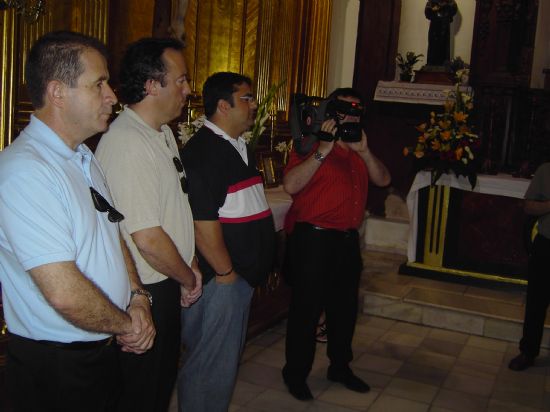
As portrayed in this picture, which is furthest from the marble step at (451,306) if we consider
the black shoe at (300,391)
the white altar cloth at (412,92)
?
the white altar cloth at (412,92)

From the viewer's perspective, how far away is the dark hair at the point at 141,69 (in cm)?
207

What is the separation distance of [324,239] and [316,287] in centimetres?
25

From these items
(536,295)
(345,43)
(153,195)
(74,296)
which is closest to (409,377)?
(536,295)

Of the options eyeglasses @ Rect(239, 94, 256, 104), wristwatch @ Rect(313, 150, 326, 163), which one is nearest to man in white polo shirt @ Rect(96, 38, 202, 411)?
eyeglasses @ Rect(239, 94, 256, 104)

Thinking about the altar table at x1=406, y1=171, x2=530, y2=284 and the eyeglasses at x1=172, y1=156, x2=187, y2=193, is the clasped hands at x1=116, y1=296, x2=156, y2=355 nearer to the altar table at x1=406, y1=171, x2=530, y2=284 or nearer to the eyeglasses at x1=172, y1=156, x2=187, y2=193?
the eyeglasses at x1=172, y1=156, x2=187, y2=193

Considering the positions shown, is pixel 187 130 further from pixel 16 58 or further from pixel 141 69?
pixel 141 69

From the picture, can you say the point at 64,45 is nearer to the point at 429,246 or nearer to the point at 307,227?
the point at 307,227

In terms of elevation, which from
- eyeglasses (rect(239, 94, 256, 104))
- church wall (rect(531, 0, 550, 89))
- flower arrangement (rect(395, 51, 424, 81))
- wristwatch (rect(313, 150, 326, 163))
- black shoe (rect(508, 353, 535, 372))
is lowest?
black shoe (rect(508, 353, 535, 372))

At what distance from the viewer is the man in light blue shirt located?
145 centimetres

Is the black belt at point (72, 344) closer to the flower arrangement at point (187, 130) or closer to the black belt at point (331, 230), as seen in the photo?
the black belt at point (331, 230)

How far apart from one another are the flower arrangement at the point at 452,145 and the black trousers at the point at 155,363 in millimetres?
3413

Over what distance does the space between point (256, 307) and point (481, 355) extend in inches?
57.6

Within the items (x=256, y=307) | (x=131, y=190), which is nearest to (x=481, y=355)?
(x=256, y=307)

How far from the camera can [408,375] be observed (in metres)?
3.81
